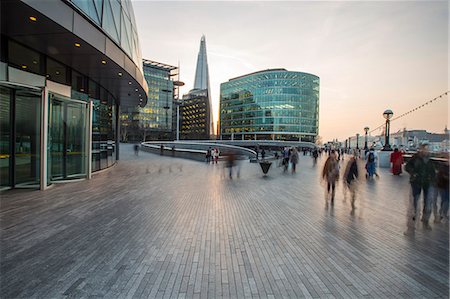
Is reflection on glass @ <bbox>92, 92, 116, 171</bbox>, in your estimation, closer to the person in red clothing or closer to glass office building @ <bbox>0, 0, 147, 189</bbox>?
glass office building @ <bbox>0, 0, 147, 189</bbox>

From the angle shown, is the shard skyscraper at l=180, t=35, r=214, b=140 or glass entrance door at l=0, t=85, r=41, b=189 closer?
glass entrance door at l=0, t=85, r=41, b=189

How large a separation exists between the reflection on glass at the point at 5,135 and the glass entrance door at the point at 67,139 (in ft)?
4.21

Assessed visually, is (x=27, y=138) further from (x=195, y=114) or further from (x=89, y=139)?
(x=195, y=114)

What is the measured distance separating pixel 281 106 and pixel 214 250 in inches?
3819

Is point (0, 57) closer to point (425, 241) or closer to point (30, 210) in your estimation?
point (30, 210)

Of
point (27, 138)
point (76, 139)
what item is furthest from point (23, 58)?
point (76, 139)

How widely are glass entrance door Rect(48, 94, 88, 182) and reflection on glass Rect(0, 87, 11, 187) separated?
128 centimetres

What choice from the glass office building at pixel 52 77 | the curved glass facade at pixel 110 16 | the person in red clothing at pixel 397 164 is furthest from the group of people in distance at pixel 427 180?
the curved glass facade at pixel 110 16

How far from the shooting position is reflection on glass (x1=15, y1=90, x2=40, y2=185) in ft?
29.9

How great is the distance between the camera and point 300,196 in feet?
28.3

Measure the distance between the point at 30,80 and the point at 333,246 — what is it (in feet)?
38.4

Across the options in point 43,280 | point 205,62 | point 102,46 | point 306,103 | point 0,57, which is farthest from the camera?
point 205,62

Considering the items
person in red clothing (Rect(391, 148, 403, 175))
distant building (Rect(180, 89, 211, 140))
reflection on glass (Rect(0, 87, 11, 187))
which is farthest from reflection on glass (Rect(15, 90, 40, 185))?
distant building (Rect(180, 89, 211, 140))

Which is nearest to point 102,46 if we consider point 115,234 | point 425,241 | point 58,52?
point 58,52
